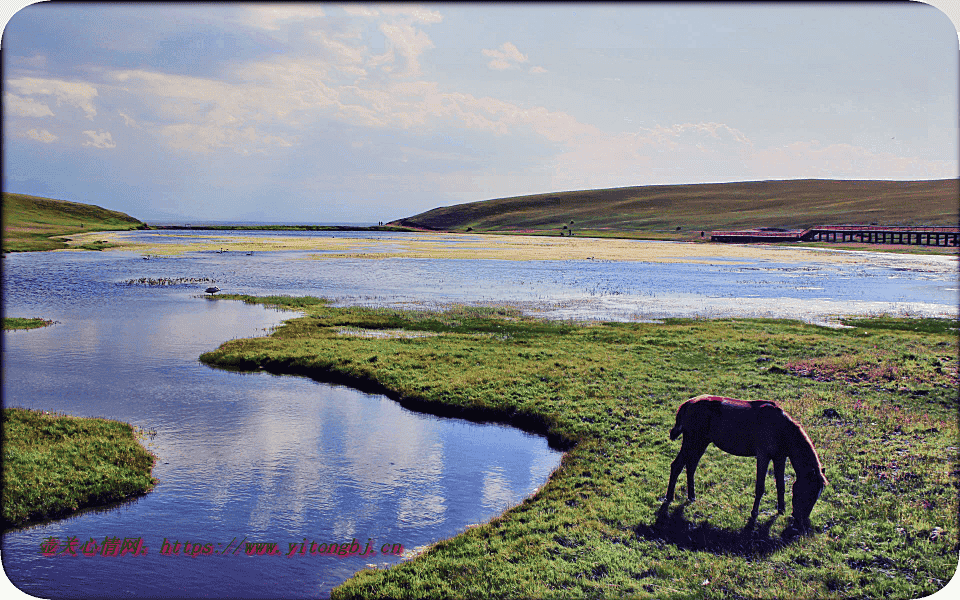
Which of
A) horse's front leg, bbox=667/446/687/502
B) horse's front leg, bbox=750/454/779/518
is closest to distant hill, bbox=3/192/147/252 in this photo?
horse's front leg, bbox=667/446/687/502

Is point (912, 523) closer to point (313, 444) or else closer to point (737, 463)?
point (737, 463)

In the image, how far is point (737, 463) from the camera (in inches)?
624

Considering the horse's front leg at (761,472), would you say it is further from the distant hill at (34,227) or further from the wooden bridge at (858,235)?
the wooden bridge at (858,235)

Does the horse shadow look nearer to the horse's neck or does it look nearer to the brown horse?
the brown horse

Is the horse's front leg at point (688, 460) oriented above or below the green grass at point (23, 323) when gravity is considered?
below

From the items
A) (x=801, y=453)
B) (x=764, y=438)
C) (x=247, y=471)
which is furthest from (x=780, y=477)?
(x=247, y=471)

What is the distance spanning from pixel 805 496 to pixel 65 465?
16519mm

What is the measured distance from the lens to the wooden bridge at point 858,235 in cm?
12575

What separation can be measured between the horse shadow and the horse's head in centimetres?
28

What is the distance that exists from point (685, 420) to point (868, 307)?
39.9 meters

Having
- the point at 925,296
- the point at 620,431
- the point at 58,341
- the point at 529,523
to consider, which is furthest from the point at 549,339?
the point at 925,296

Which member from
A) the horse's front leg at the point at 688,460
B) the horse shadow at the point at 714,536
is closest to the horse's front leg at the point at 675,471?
the horse's front leg at the point at 688,460

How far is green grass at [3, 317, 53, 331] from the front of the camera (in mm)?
37944

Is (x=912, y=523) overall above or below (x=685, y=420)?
below
